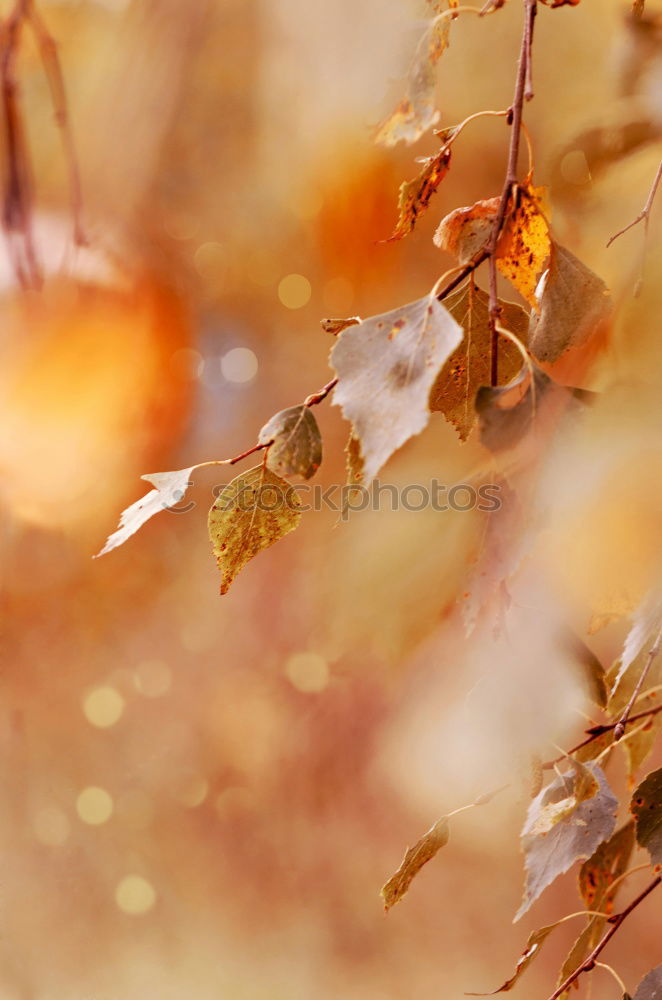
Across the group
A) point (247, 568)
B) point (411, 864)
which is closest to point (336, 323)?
point (411, 864)

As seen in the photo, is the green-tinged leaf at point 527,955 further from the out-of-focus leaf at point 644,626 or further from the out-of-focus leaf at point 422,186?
the out-of-focus leaf at point 422,186

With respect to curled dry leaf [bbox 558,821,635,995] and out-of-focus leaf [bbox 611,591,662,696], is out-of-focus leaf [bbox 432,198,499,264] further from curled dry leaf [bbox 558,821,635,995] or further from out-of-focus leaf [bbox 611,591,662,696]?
curled dry leaf [bbox 558,821,635,995]

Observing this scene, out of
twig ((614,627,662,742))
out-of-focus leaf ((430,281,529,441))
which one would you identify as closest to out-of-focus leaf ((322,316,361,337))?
out-of-focus leaf ((430,281,529,441))

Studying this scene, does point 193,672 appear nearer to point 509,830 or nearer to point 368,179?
point 509,830

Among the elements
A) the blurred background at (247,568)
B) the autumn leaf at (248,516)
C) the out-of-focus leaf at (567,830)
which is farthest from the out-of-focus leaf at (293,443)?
the blurred background at (247,568)

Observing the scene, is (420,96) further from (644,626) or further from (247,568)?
(247,568)

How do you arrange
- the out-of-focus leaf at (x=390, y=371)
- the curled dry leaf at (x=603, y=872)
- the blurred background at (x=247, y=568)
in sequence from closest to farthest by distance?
the out-of-focus leaf at (x=390, y=371) → the curled dry leaf at (x=603, y=872) → the blurred background at (x=247, y=568)

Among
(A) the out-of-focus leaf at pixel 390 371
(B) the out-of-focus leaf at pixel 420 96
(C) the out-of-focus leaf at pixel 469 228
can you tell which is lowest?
(A) the out-of-focus leaf at pixel 390 371
